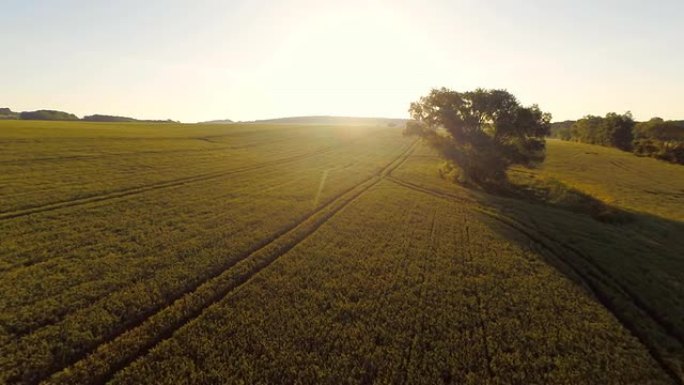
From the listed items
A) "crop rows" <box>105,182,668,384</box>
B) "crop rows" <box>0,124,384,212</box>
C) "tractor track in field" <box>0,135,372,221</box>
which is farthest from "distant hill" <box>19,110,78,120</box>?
"crop rows" <box>105,182,668,384</box>

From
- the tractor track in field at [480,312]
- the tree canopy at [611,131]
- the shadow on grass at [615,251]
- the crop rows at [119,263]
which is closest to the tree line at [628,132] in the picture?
the tree canopy at [611,131]

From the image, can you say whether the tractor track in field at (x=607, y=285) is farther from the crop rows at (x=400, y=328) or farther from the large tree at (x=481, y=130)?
the large tree at (x=481, y=130)

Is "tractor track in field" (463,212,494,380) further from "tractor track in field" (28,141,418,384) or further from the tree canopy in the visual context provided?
the tree canopy

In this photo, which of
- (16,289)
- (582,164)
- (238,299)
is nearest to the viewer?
(16,289)

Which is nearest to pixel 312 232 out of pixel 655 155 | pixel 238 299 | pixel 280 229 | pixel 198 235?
pixel 280 229

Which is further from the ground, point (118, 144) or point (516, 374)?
point (118, 144)

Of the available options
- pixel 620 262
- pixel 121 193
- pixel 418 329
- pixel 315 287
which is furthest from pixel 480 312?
pixel 121 193

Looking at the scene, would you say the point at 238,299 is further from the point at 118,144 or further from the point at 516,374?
the point at 118,144
